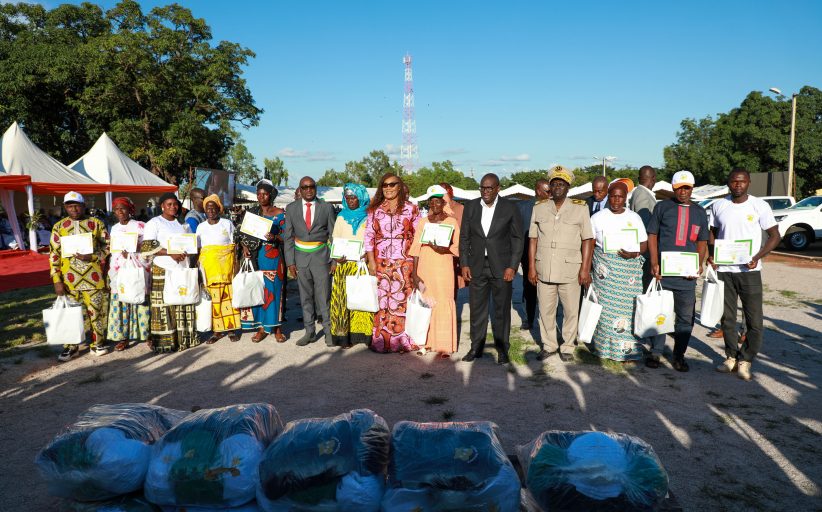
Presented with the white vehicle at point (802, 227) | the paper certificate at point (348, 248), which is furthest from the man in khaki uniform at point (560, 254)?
the white vehicle at point (802, 227)

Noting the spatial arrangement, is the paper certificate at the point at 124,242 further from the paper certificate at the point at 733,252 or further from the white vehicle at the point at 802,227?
the white vehicle at the point at 802,227

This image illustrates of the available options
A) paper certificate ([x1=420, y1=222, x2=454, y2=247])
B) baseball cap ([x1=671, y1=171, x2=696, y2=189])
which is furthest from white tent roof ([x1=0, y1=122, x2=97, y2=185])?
baseball cap ([x1=671, y1=171, x2=696, y2=189])

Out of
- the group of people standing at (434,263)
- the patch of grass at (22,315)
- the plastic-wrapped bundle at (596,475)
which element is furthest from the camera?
the patch of grass at (22,315)

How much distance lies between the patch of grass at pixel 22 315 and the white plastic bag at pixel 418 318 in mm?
5281

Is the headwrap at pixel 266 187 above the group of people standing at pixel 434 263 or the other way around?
above

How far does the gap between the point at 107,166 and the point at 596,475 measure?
2439cm

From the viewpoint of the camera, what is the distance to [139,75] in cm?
2694

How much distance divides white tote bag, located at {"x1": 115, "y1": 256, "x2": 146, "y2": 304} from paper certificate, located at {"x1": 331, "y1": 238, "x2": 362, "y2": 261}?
7.47 ft

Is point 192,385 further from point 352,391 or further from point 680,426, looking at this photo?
point 680,426

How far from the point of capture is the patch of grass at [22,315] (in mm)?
7258

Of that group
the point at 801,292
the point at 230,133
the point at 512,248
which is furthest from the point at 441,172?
the point at 512,248

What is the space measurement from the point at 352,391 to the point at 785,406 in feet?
12.3

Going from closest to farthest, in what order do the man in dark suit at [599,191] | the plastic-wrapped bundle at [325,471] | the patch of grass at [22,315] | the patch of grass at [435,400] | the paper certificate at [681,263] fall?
the plastic-wrapped bundle at [325,471], the patch of grass at [435,400], the paper certificate at [681,263], the man in dark suit at [599,191], the patch of grass at [22,315]

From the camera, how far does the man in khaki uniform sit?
5.52 metres
